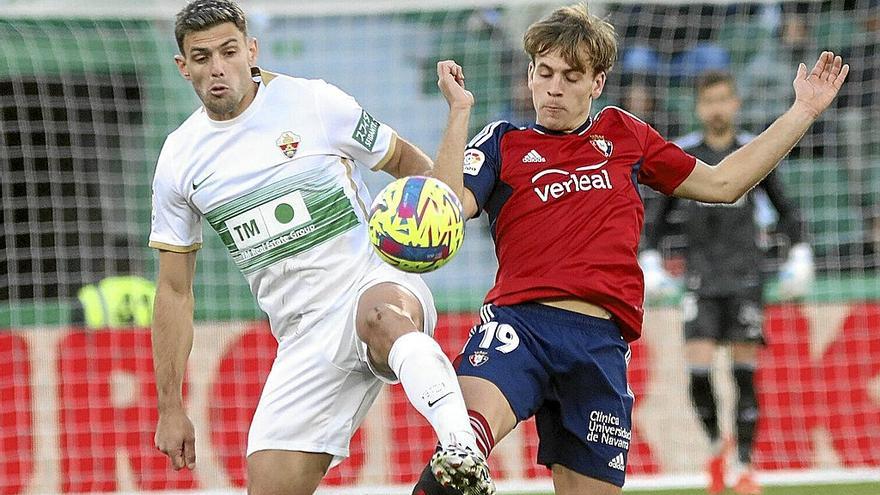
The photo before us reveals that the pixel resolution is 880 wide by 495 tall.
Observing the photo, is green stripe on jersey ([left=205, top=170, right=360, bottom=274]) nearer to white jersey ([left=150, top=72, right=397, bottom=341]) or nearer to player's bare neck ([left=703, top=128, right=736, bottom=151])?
white jersey ([left=150, top=72, right=397, bottom=341])

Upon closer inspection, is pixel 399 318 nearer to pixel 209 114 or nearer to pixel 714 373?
pixel 209 114

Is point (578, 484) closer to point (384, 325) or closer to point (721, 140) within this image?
point (384, 325)

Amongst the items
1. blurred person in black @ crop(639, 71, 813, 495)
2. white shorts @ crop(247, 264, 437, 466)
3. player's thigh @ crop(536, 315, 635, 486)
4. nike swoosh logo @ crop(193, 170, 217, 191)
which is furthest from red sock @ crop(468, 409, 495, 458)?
blurred person in black @ crop(639, 71, 813, 495)

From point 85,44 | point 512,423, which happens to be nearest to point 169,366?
point 512,423

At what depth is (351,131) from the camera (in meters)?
5.48

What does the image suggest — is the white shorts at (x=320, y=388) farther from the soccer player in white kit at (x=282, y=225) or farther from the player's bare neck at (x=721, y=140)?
the player's bare neck at (x=721, y=140)

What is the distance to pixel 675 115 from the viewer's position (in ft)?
40.4

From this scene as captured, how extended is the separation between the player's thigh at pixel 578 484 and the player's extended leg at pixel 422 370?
0.73 meters

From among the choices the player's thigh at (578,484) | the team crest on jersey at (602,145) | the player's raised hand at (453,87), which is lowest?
the player's thigh at (578,484)

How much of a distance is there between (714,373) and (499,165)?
18.6 feet

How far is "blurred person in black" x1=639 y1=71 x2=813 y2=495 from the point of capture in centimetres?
916

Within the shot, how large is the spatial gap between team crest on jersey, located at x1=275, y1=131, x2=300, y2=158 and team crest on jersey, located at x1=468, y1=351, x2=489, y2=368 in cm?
103

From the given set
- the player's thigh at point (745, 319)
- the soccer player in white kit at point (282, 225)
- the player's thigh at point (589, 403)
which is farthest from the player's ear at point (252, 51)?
the player's thigh at point (745, 319)

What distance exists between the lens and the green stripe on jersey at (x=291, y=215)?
540 centimetres
